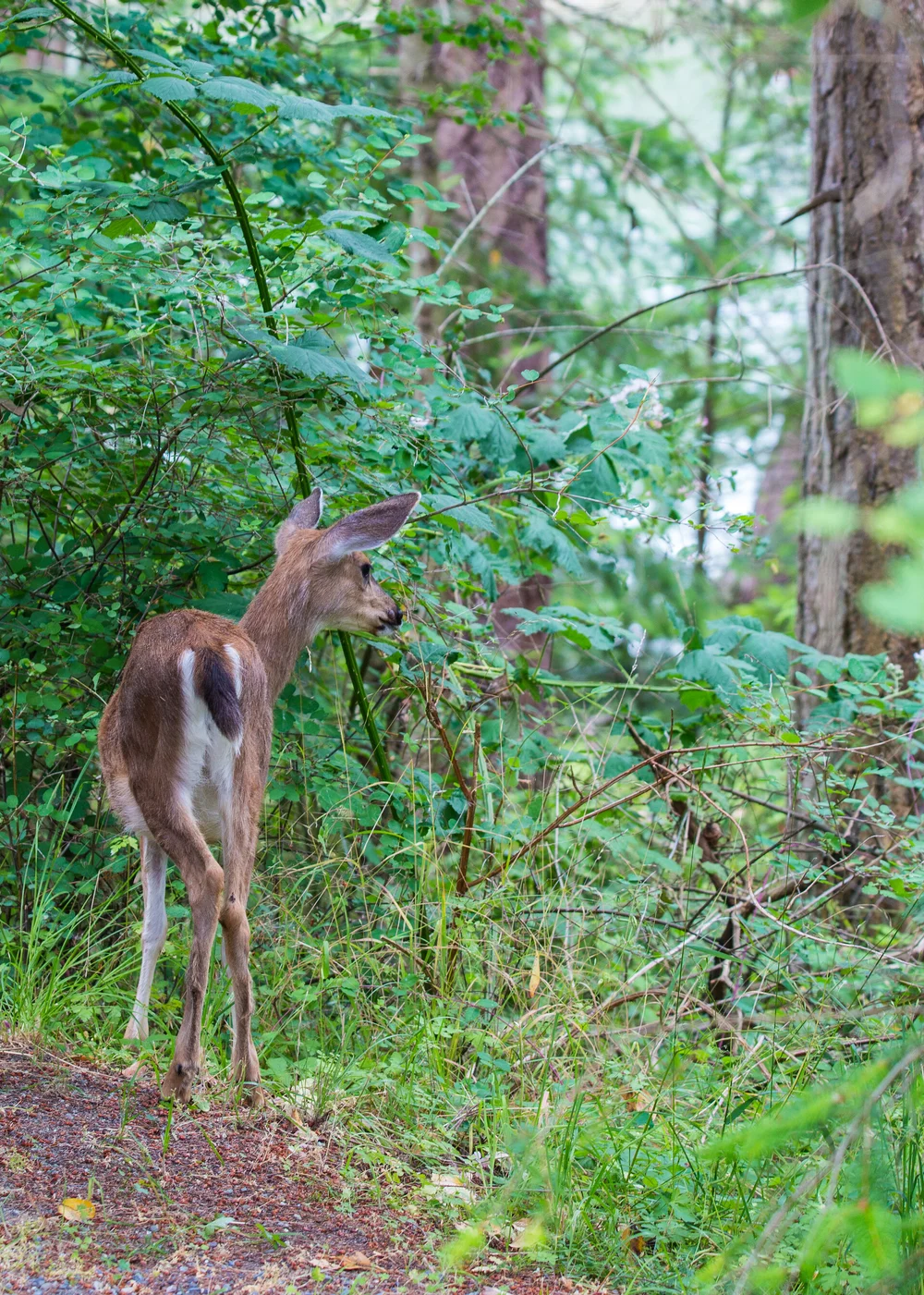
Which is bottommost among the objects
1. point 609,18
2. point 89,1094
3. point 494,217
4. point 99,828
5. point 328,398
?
point 89,1094

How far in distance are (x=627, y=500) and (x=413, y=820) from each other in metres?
1.71

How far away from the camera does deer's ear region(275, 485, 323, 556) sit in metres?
4.59

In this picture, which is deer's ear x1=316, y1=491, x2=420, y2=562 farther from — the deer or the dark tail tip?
the dark tail tip

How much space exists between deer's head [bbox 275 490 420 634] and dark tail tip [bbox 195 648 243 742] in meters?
0.84

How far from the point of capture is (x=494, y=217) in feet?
36.7

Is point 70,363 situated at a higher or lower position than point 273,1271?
higher

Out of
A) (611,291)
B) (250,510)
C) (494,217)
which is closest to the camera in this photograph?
(250,510)

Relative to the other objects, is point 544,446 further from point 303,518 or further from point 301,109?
point 301,109

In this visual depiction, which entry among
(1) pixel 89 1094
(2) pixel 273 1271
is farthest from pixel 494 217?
(2) pixel 273 1271

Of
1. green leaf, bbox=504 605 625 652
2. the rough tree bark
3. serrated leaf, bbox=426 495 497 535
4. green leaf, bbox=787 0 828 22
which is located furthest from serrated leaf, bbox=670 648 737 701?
the rough tree bark

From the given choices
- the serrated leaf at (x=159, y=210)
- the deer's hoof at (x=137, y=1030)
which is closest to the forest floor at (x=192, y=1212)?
the deer's hoof at (x=137, y=1030)

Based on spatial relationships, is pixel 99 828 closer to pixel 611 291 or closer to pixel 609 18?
pixel 609 18

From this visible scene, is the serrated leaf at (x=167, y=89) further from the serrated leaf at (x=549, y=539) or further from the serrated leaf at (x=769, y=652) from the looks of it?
the serrated leaf at (x=769, y=652)

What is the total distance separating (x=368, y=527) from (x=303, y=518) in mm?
443
